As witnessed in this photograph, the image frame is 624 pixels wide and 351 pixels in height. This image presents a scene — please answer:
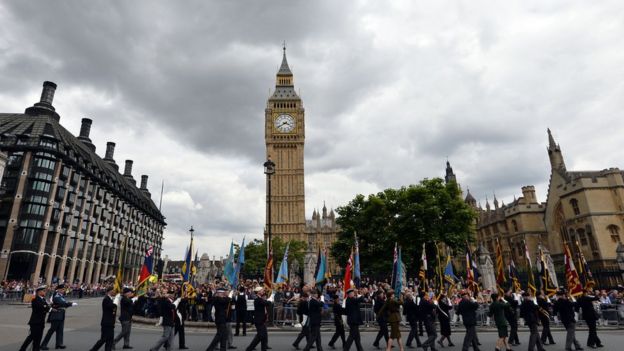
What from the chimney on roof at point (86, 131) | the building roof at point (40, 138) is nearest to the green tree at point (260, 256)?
the building roof at point (40, 138)

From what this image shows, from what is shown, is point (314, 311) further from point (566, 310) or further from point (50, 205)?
point (50, 205)

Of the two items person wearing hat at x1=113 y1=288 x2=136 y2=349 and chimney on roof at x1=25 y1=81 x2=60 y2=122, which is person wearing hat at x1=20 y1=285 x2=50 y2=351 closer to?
person wearing hat at x1=113 y1=288 x2=136 y2=349

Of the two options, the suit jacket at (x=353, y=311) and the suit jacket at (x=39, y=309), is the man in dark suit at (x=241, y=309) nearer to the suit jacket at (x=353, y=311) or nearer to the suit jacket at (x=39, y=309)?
the suit jacket at (x=353, y=311)

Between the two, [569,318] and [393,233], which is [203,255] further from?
[569,318]

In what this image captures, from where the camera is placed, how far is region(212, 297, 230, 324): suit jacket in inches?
400

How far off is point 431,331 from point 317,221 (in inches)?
4165

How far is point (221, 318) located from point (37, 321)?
477cm

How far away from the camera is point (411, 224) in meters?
37.1

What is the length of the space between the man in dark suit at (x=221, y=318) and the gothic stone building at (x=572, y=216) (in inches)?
1439

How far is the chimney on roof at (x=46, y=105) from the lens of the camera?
206 feet

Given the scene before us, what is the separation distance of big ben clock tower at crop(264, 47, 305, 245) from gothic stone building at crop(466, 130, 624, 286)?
159ft

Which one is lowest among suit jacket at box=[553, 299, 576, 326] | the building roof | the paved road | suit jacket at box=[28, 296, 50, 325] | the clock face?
the paved road

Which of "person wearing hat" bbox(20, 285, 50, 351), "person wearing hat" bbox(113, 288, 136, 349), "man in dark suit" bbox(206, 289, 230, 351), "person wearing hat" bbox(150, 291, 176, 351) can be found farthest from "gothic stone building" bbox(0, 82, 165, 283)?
"man in dark suit" bbox(206, 289, 230, 351)

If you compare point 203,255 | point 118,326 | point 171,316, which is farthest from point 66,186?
point 171,316
